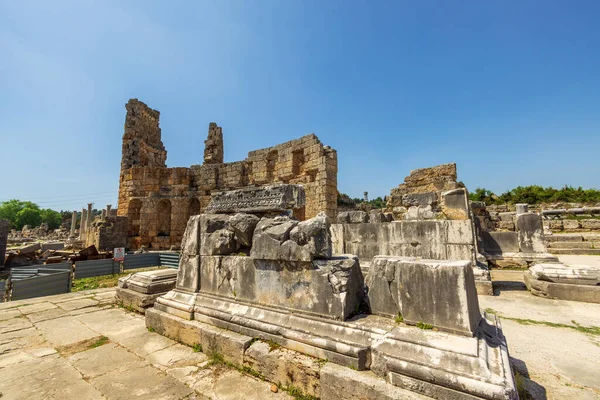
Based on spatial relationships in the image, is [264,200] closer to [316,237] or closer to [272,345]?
[316,237]

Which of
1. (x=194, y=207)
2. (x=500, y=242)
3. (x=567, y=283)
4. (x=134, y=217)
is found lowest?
(x=567, y=283)

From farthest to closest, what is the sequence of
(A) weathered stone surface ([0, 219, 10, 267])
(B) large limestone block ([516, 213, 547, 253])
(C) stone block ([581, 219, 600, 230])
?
(C) stone block ([581, 219, 600, 230]), (A) weathered stone surface ([0, 219, 10, 267]), (B) large limestone block ([516, 213, 547, 253])

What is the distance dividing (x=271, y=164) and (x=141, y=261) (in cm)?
632

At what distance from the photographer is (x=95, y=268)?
26.0ft

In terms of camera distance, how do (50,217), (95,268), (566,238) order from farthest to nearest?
(50,217)
(566,238)
(95,268)

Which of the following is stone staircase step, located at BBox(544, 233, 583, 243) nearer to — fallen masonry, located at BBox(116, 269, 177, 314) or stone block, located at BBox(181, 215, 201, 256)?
stone block, located at BBox(181, 215, 201, 256)

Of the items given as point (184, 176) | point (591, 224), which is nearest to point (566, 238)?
point (591, 224)

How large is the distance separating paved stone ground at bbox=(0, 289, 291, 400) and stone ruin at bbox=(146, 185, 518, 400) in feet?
0.60

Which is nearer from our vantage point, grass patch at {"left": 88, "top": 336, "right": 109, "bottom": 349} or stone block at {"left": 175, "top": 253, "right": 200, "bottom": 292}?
grass patch at {"left": 88, "top": 336, "right": 109, "bottom": 349}

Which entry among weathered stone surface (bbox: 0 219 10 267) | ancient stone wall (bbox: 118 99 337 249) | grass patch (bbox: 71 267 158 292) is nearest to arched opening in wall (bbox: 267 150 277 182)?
ancient stone wall (bbox: 118 99 337 249)

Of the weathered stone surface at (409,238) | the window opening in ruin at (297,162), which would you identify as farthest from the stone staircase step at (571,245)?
the window opening in ruin at (297,162)

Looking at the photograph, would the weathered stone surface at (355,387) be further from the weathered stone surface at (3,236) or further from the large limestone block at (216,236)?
the weathered stone surface at (3,236)

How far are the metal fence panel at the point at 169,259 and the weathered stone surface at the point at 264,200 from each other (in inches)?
253

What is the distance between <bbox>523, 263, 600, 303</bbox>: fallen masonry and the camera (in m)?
4.16
